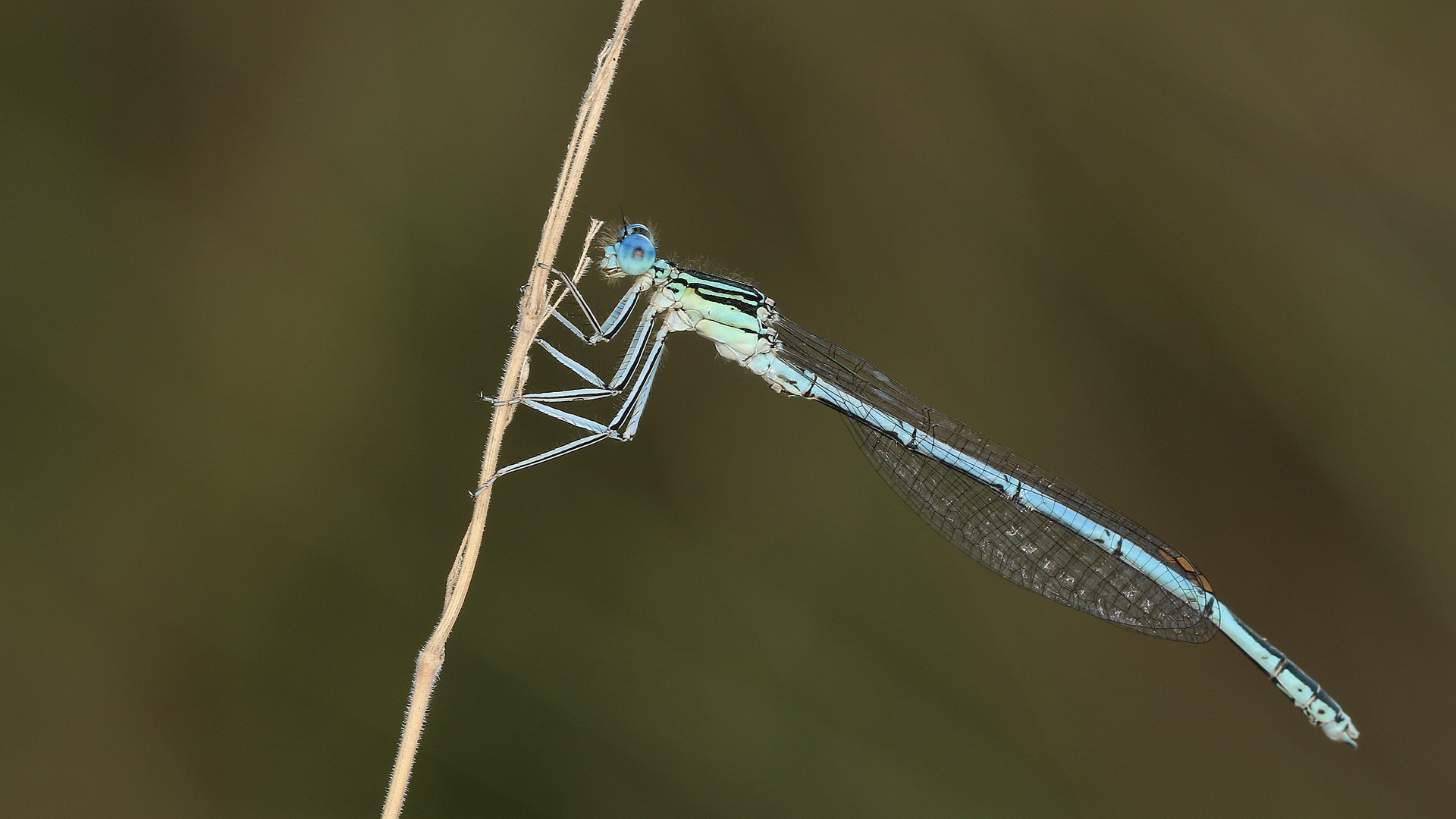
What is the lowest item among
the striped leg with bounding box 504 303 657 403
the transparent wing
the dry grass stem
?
the dry grass stem

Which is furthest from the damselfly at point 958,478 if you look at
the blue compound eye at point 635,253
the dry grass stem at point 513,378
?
the dry grass stem at point 513,378

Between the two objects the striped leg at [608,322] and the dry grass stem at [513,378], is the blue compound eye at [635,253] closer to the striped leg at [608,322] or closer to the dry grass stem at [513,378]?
the striped leg at [608,322]

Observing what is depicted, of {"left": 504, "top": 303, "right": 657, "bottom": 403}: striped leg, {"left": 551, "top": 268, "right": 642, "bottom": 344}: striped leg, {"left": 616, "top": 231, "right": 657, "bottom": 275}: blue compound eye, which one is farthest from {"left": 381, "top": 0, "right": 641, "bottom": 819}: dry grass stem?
{"left": 616, "top": 231, "right": 657, "bottom": 275}: blue compound eye

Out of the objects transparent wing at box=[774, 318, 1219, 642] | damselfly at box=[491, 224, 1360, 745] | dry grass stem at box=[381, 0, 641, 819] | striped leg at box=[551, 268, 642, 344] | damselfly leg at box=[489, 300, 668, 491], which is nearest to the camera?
dry grass stem at box=[381, 0, 641, 819]

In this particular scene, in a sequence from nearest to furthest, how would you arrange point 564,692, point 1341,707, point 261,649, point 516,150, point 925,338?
point 261,649, point 564,692, point 516,150, point 1341,707, point 925,338

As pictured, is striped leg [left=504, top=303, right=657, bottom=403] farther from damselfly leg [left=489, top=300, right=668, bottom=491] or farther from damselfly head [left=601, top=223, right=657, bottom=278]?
damselfly head [left=601, top=223, right=657, bottom=278]

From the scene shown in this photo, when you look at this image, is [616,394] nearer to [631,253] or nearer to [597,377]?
[597,377]

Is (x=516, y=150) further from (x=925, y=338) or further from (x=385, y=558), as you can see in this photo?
(x=925, y=338)

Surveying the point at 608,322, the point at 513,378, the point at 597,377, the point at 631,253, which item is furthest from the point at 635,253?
the point at 513,378

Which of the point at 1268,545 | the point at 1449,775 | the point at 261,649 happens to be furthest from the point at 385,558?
the point at 1449,775
